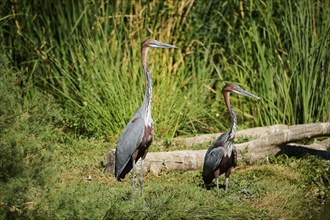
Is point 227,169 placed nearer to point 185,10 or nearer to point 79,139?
point 79,139

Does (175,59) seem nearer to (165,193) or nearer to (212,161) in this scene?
(212,161)

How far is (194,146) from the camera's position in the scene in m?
9.25

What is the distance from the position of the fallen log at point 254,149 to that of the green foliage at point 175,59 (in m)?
0.74

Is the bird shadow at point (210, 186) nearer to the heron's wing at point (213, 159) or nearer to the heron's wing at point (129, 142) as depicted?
the heron's wing at point (213, 159)

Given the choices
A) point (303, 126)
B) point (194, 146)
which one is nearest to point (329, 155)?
point (303, 126)

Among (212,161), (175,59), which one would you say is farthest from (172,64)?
(212,161)

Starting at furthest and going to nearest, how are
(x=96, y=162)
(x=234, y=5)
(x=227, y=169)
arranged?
1. (x=234, y=5)
2. (x=96, y=162)
3. (x=227, y=169)

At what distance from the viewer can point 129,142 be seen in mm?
7223

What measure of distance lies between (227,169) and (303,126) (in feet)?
5.30

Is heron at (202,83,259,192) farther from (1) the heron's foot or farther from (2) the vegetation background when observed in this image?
(2) the vegetation background

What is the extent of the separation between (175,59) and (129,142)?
3.62 meters

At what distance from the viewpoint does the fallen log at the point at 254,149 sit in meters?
8.35

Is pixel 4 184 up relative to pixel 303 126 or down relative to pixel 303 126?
up

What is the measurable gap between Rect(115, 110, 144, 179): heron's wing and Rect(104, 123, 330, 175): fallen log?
904 millimetres
